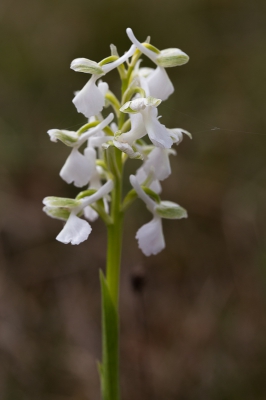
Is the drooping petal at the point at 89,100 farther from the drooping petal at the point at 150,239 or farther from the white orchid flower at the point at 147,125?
the drooping petal at the point at 150,239

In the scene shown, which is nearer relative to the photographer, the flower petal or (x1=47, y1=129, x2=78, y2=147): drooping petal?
the flower petal

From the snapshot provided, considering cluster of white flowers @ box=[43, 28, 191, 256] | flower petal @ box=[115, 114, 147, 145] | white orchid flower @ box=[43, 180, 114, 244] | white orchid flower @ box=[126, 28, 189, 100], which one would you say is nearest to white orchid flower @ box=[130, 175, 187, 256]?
cluster of white flowers @ box=[43, 28, 191, 256]

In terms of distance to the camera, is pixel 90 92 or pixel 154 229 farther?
pixel 154 229

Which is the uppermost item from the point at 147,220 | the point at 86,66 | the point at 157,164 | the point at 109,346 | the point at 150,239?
the point at 86,66

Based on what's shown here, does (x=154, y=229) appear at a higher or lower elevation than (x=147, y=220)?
higher

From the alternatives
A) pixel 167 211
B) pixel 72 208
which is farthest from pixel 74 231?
pixel 167 211

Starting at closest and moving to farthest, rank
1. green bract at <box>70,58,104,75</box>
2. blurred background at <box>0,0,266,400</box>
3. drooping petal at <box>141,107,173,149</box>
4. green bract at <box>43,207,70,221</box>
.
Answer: drooping petal at <box>141,107,173,149</box>, green bract at <box>70,58,104,75</box>, green bract at <box>43,207,70,221</box>, blurred background at <box>0,0,266,400</box>

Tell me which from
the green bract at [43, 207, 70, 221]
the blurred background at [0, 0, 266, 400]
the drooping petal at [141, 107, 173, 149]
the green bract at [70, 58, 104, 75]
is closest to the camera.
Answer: the drooping petal at [141, 107, 173, 149]

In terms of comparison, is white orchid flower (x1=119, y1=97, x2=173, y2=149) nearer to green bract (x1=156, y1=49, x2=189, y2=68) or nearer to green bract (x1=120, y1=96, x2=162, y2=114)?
green bract (x1=120, y1=96, x2=162, y2=114)

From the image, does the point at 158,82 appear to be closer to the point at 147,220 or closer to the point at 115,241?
the point at 115,241
